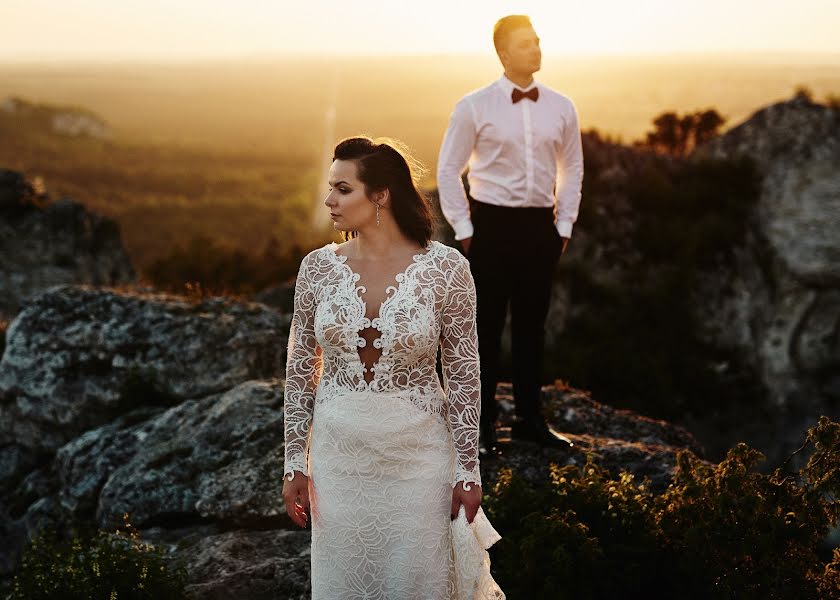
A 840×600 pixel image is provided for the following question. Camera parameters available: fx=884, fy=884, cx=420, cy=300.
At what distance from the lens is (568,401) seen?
25.2 ft

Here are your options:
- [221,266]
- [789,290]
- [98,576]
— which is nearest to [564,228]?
[98,576]

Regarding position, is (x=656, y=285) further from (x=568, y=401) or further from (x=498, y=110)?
(x=498, y=110)

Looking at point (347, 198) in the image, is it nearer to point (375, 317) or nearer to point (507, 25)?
point (375, 317)

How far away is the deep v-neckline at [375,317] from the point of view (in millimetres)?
3232

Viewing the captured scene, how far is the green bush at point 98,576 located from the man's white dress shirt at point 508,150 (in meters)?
2.70

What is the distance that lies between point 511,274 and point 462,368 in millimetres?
2311

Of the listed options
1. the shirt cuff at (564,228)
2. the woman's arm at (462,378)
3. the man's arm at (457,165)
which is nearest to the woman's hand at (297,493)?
the woman's arm at (462,378)

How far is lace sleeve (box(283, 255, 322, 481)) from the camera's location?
3.43 meters

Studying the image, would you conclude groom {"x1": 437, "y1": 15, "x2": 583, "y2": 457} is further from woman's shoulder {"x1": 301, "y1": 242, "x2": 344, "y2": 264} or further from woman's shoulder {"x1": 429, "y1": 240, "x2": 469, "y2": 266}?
woman's shoulder {"x1": 301, "y1": 242, "x2": 344, "y2": 264}

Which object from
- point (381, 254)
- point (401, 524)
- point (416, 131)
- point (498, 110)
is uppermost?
point (498, 110)

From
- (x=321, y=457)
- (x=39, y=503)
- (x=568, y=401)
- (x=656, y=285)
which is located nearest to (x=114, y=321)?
(x=39, y=503)

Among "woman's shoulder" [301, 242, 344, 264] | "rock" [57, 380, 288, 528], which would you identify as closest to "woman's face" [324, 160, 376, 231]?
"woman's shoulder" [301, 242, 344, 264]

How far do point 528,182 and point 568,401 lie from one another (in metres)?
2.75

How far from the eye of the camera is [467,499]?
3.30m
